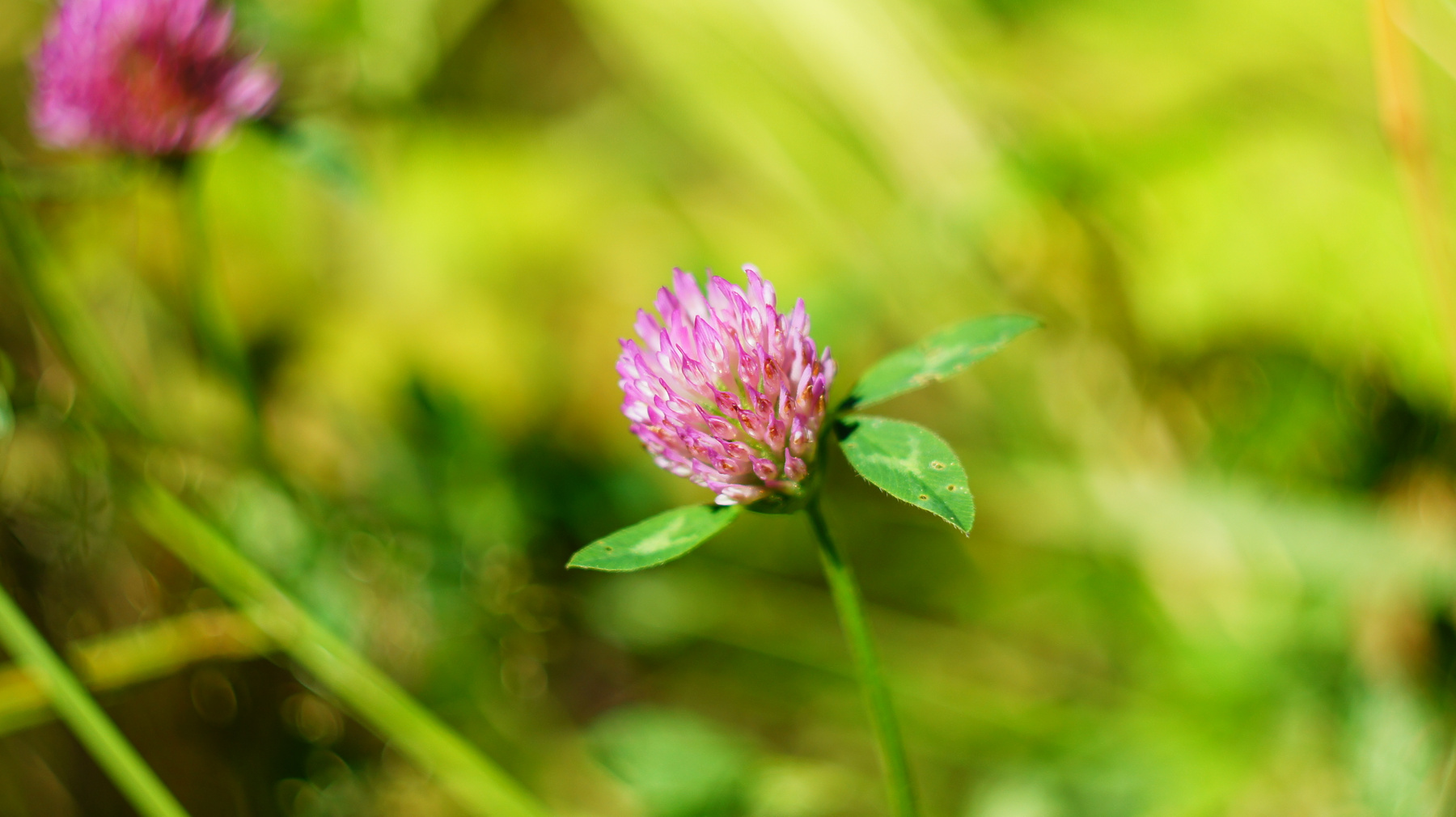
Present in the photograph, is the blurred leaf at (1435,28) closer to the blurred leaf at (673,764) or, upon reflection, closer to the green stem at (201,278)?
the blurred leaf at (673,764)

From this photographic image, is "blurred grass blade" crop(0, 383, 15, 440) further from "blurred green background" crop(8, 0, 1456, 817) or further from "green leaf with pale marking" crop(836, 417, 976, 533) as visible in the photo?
"green leaf with pale marking" crop(836, 417, 976, 533)

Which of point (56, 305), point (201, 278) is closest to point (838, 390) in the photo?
point (201, 278)

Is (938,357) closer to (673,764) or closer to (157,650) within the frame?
(673,764)

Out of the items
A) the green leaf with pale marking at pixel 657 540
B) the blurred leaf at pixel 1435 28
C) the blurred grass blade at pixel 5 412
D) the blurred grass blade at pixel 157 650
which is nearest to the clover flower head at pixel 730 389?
the green leaf with pale marking at pixel 657 540

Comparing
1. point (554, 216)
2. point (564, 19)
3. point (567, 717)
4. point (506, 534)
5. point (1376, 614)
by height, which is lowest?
point (567, 717)

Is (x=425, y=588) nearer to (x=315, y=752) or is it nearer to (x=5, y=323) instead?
(x=315, y=752)

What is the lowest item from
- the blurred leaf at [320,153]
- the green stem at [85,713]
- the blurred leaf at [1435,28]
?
the green stem at [85,713]

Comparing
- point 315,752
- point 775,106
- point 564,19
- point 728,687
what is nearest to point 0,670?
point 315,752
